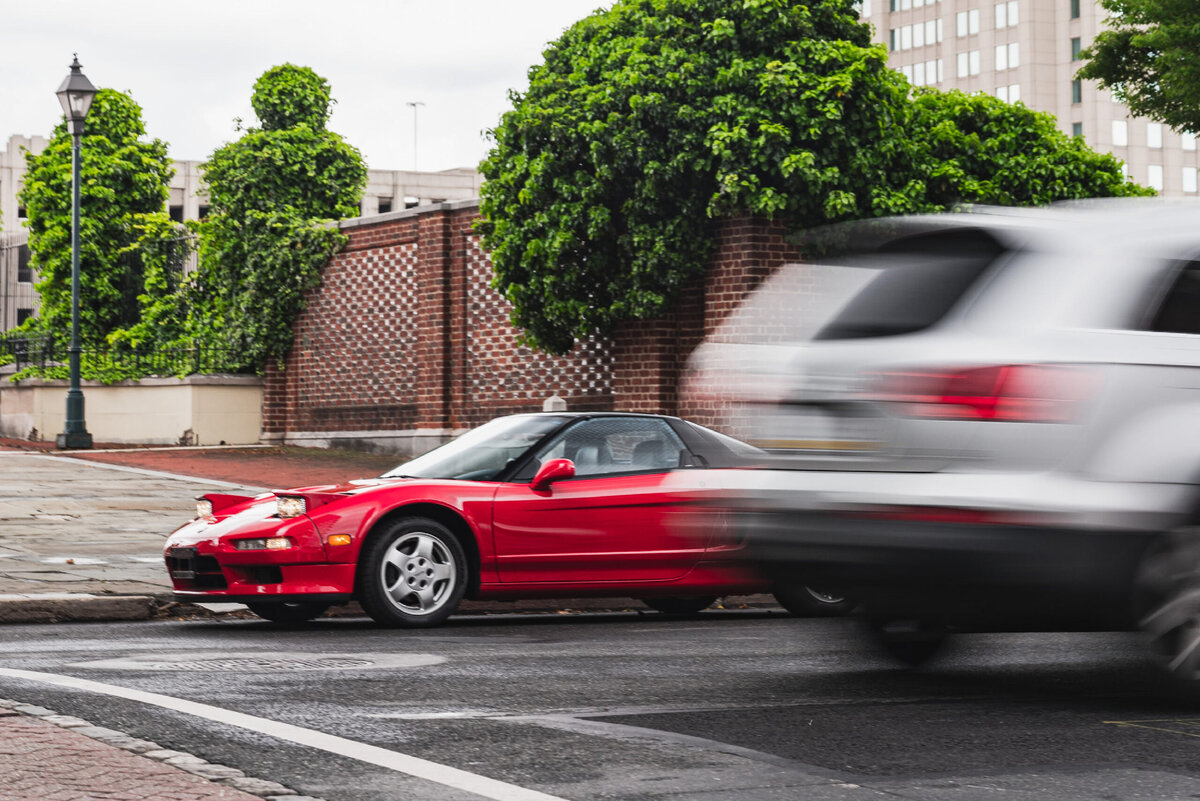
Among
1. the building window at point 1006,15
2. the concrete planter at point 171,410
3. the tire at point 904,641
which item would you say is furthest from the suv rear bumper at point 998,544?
the building window at point 1006,15

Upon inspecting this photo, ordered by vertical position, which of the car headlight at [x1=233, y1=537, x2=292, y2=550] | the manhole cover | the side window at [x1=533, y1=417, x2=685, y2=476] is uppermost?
the side window at [x1=533, y1=417, x2=685, y2=476]

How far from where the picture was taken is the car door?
1001 centimetres

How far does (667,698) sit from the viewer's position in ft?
21.8

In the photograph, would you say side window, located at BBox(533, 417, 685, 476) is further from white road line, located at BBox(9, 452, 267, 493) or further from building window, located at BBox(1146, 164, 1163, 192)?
building window, located at BBox(1146, 164, 1163, 192)

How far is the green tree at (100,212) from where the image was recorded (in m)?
40.2

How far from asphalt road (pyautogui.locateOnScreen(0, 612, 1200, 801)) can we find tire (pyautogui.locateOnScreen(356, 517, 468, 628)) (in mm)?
300

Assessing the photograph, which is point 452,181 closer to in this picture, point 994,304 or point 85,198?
point 85,198

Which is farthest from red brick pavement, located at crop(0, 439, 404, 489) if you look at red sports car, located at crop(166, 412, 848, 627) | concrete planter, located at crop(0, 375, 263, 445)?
red sports car, located at crop(166, 412, 848, 627)

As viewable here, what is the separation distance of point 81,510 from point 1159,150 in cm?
8558

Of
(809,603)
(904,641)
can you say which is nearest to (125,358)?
(809,603)

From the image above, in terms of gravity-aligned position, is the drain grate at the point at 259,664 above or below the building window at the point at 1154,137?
below

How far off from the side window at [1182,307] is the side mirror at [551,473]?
4522 millimetres

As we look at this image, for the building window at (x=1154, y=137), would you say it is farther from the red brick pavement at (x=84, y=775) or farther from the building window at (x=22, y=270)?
the red brick pavement at (x=84, y=775)

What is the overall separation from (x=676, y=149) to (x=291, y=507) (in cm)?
1131
